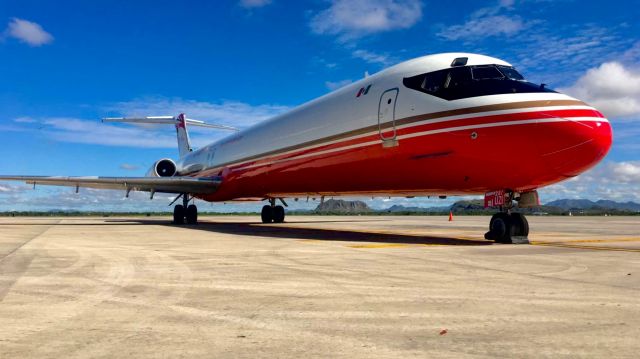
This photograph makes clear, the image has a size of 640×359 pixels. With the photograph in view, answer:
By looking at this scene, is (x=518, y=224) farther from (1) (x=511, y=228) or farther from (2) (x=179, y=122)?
(2) (x=179, y=122)

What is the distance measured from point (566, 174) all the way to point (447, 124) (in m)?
2.74

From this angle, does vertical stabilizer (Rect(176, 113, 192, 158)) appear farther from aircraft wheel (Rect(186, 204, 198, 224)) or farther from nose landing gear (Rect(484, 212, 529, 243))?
nose landing gear (Rect(484, 212, 529, 243))

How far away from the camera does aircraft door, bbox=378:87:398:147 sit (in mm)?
12609

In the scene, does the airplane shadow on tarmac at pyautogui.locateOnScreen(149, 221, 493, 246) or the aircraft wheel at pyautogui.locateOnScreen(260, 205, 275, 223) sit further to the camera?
the aircraft wheel at pyautogui.locateOnScreen(260, 205, 275, 223)

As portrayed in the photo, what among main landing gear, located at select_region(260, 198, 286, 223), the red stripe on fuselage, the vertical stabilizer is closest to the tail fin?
the vertical stabilizer

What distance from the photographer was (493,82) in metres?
11.3

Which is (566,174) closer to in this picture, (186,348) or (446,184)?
(446,184)

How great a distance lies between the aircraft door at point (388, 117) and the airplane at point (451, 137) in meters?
0.03

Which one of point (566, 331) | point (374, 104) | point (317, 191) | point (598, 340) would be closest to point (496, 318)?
point (566, 331)

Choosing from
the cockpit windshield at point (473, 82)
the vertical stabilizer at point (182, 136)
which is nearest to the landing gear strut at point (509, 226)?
the cockpit windshield at point (473, 82)

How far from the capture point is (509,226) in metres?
12.2

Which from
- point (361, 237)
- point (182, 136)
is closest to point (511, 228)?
point (361, 237)

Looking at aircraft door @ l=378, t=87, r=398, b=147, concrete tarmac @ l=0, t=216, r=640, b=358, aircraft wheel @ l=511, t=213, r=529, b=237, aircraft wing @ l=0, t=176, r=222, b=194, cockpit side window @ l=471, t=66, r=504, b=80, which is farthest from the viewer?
aircraft wing @ l=0, t=176, r=222, b=194

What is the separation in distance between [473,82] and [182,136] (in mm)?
30150
